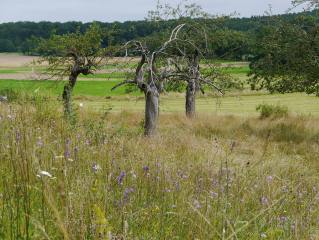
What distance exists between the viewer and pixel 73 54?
20.4m

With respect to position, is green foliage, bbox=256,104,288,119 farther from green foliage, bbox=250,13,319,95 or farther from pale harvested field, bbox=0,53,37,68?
pale harvested field, bbox=0,53,37,68

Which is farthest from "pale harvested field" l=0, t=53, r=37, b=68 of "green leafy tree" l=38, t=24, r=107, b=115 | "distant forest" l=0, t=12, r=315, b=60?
"green leafy tree" l=38, t=24, r=107, b=115

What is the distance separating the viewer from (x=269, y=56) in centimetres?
2092

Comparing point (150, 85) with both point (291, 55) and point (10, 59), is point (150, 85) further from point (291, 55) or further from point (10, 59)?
point (10, 59)

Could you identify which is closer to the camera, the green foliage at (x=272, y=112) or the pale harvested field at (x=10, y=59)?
the green foliage at (x=272, y=112)

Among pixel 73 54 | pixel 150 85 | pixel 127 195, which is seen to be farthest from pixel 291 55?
pixel 127 195

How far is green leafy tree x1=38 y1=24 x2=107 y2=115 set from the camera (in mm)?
19547

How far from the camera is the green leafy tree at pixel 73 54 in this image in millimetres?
19547

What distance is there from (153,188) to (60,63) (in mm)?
17768

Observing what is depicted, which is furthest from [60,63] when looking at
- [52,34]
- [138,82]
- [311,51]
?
[311,51]

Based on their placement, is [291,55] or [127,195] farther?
[291,55]

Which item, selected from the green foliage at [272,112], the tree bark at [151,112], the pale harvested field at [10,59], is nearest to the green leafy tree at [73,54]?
the tree bark at [151,112]

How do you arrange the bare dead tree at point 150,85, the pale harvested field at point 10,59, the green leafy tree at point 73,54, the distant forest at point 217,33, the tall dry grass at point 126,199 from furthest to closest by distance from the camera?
1. the pale harvested field at point 10,59
2. the distant forest at point 217,33
3. the green leafy tree at point 73,54
4. the bare dead tree at point 150,85
5. the tall dry grass at point 126,199

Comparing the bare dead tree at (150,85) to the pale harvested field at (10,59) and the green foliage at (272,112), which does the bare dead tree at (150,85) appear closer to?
the green foliage at (272,112)
